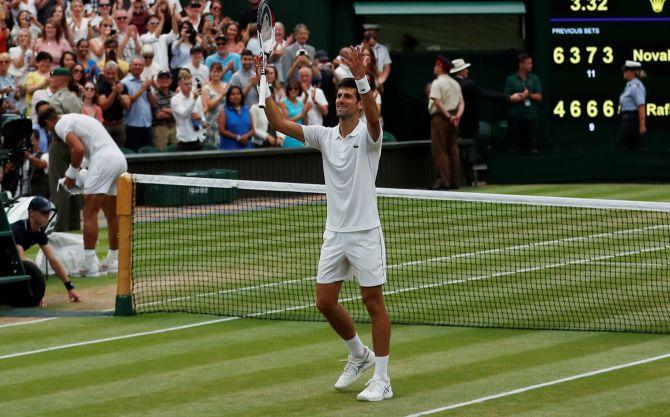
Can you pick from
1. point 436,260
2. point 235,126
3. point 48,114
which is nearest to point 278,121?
point 436,260

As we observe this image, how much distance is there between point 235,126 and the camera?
24.7 meters

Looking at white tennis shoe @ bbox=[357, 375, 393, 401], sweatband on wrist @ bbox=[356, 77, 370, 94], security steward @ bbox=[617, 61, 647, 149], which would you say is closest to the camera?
sweatband on wrist @ bbox=[356, 77, 370, 94]

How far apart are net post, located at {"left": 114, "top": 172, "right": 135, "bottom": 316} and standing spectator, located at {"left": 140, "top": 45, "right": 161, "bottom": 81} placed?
10100 mm

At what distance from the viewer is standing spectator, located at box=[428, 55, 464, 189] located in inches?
1040

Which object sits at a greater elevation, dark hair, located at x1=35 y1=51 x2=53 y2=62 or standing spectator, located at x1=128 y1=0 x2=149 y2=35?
standing spectator, located at x1=128 y1=0 x2=149 y2=35

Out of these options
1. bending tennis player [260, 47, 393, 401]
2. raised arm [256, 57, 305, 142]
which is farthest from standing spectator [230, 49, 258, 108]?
bending tennis player [260, 47, 393, 401]

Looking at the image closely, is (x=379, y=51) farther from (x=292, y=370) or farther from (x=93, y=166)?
(x=292, y=370)

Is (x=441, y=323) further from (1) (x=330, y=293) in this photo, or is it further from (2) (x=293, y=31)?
(2) (x=293, y=31)

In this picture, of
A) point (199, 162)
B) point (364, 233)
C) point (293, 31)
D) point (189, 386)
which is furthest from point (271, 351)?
point (293, 31)

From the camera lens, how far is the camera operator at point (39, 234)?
15.0m

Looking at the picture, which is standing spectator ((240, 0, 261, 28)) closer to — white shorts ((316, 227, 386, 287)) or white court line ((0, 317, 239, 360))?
white court line ((0, 317, 239, 360))

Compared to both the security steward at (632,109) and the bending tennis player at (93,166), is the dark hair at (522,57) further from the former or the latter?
the bending tennis player at (93,166)

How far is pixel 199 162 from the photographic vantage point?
23.8 metres

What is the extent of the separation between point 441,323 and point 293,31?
1620 centimetres
